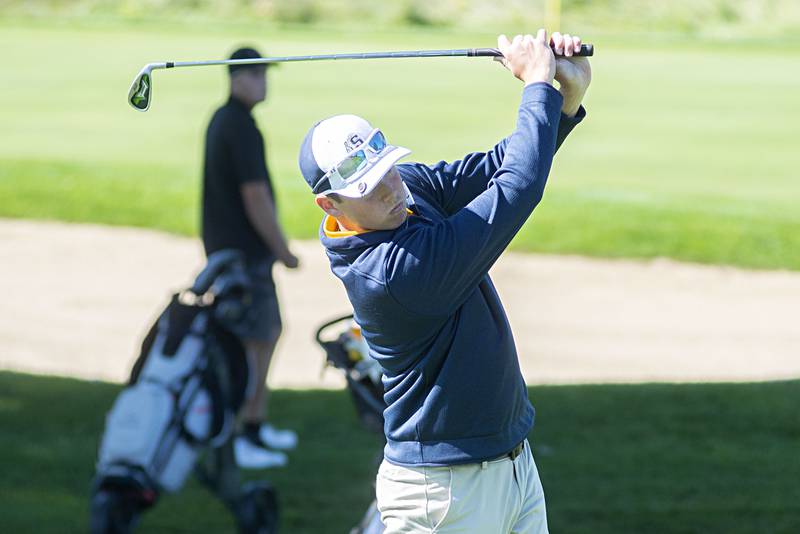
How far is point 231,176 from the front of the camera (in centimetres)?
671

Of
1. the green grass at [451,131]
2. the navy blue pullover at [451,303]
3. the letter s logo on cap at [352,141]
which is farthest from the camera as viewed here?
the green grass at [451,131]

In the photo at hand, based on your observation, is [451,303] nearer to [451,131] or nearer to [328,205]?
[328,205]

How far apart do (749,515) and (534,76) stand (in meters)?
2.76

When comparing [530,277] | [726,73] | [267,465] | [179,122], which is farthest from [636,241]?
[726,73]

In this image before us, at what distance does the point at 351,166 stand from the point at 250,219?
372 cm

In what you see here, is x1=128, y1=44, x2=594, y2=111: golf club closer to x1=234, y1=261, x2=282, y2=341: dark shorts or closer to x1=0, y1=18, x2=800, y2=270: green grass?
x1=234, y1=261, x2=282, y2=341: dark shorts

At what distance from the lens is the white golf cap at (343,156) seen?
2998 millimetres

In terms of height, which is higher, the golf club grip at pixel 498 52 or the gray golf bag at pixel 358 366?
the golf club grip at pixel 498 52

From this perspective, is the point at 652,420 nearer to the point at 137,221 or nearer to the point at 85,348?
the point at 85,348

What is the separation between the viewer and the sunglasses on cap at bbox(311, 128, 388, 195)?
9.90 ft

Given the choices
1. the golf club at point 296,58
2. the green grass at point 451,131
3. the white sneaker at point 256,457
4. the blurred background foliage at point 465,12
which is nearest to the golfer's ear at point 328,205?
the golf club at point 296,58

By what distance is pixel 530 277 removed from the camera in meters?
11.0

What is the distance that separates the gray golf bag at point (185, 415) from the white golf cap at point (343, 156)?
185 centimetres

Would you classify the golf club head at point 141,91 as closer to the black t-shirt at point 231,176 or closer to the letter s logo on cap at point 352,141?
the letter s logo on cap at point 352,141
